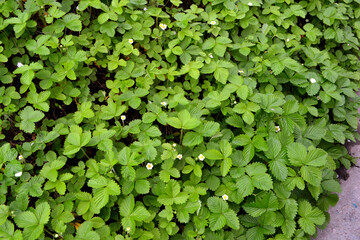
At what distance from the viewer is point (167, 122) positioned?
2.11m

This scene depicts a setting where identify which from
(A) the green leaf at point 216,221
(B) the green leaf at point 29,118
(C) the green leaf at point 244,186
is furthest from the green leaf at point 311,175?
(B) the green leaf at point 29,118

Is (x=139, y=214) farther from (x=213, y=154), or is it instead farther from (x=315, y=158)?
(x=315, y=158)

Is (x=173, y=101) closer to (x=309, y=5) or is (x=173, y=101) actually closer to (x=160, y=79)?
(x=160, y=79)

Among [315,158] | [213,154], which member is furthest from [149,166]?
[315,158]

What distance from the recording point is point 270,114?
8.04 feet

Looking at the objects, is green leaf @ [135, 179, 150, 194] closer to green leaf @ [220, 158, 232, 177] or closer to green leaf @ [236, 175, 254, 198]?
green leaf @ [220, 158, 232, 177]

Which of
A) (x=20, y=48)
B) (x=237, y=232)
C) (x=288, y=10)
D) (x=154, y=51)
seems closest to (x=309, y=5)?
(x=288, y=10)

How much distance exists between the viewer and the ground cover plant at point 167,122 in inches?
76.5

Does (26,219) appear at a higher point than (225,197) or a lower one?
higher

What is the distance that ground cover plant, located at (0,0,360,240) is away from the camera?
194 cm

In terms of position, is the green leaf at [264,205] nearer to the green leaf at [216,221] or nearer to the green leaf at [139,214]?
the green leaf at [216,221]

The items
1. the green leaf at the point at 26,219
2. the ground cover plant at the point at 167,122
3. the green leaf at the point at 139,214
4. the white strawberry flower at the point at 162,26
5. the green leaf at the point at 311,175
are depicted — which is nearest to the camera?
the green leaf at the point at 26,219

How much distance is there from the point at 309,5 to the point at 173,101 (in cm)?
226

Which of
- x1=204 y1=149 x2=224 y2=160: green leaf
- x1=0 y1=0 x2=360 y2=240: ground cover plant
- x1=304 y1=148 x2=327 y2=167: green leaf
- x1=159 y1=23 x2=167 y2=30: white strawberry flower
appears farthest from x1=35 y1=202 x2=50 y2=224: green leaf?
x1=159 y1=23 x2=167 y2=30: white strawberry flower
